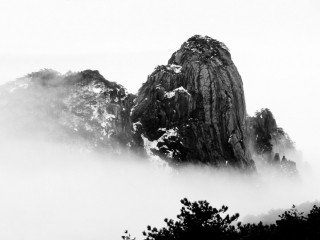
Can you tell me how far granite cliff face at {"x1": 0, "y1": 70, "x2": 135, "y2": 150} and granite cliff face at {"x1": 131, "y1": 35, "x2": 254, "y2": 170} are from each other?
803 centimetres

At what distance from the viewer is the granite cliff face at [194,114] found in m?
124

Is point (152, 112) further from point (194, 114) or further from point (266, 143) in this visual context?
point (266, 143)

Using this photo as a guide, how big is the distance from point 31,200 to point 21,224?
10.4 meters

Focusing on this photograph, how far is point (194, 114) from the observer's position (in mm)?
125688

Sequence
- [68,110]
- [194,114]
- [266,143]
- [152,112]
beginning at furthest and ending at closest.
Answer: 1. [266,143]
2. [152,112]
3. [194,114]
4. [68,110]

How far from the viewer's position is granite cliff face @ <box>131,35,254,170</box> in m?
124

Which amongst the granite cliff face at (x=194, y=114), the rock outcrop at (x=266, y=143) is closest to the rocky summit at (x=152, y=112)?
the granite cliff face at (x=194, y=114)

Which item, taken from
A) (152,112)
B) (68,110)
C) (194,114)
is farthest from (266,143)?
(68,110)

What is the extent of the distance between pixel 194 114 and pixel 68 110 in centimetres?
3531

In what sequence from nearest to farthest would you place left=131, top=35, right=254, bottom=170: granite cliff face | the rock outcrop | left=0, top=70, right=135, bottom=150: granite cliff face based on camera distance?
left=0, top=70, right=135, bottom=150: granite cliff face, left=131, top=35, right=254, bottom=170: granite cliff face, the rock outcrop

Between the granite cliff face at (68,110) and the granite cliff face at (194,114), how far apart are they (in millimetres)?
8035

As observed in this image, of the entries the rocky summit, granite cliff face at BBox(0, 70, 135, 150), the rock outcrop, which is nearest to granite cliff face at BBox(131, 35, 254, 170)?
the rocky summit

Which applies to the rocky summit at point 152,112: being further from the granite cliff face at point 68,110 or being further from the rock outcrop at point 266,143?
the rock outcrop at point 266,143

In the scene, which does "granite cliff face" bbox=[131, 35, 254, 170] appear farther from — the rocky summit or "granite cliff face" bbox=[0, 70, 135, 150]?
"granite cliff face" bbox=[0, 70, 135, 150]
